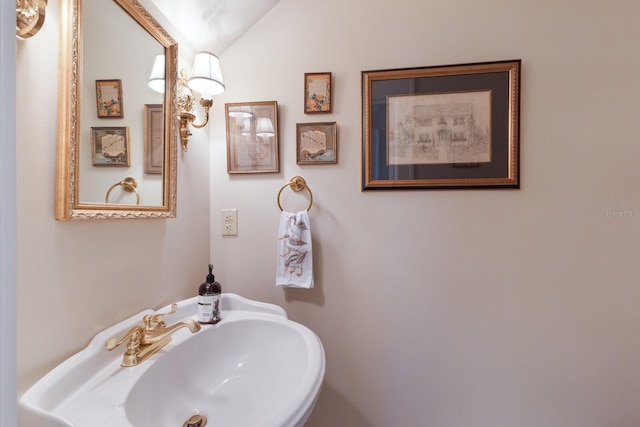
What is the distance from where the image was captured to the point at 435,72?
1.13m

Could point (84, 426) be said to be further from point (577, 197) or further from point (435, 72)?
point (577, 197)

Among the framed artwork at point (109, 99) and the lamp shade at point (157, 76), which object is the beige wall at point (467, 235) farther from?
the framed artwork at point (109, 99)

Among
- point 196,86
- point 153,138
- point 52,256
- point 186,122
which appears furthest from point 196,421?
point 196,86

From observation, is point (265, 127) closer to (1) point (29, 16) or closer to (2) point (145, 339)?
(1) point (29, 16)

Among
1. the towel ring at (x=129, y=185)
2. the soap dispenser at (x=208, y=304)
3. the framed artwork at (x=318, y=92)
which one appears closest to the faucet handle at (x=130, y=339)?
the soap dispenser at (x=208, y=304)

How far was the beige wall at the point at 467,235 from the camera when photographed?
105 centimetres

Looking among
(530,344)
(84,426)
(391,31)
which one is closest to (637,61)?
(391,31)

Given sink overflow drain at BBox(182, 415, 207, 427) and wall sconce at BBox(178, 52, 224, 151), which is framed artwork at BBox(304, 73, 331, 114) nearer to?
wall sconce at BBox(178, 52, 224, 151)

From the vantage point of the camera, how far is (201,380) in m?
0.87

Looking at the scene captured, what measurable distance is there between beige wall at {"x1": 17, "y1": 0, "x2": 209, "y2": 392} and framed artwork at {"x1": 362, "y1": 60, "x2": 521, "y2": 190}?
3.01 ft

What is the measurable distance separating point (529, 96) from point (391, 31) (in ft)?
2.06

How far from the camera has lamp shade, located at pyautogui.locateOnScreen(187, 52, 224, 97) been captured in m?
1.02

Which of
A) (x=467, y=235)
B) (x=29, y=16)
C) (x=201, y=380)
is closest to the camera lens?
Answer: (x=29, y=16)

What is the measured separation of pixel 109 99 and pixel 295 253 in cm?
80
